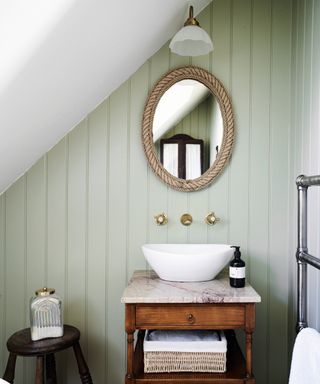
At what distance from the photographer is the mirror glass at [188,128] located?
1988 millimetres

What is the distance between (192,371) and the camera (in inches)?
60.0

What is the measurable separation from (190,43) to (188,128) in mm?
416

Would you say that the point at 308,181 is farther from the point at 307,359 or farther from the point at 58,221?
the point at 58,221

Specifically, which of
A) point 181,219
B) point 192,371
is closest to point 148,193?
point 181,219

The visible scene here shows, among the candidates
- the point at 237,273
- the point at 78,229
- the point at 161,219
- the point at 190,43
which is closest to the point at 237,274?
the point at 237,273

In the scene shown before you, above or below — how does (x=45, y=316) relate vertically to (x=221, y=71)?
below

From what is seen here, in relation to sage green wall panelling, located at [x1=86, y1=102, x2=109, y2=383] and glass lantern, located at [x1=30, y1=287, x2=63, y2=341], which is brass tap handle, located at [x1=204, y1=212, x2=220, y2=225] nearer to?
sage green wall panelling, located at [x1=86, y1=102, x2=109, y2=383]

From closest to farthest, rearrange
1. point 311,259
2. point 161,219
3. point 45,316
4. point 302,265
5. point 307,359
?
point 307,359 < point 311,259 < point 302,265 < point 45,316 < point 161,219

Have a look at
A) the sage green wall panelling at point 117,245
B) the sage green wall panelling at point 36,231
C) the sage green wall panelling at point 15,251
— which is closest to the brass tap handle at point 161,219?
the sage green wall panelling at point 117,245

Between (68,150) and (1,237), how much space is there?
578 mm

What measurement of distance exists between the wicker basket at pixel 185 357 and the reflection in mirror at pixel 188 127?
33.0 inches

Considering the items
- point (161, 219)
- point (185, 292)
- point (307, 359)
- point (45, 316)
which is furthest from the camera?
point (161, 219)

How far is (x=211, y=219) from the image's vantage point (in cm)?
198

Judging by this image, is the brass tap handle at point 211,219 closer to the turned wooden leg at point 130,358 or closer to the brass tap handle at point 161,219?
the brass tap handle at point 161,219
